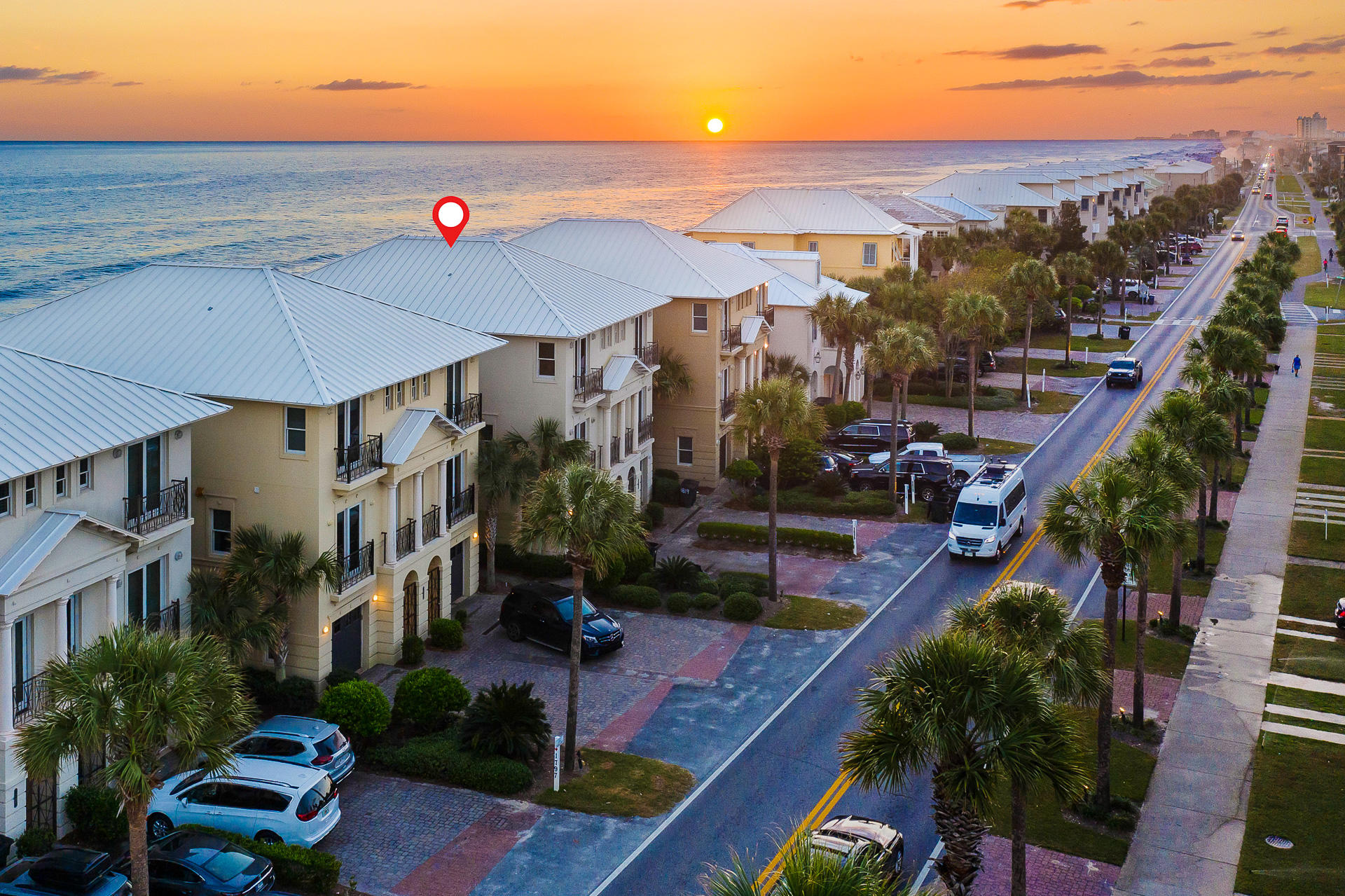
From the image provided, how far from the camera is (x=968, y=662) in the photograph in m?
19.1

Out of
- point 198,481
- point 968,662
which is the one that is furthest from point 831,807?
point 198,481

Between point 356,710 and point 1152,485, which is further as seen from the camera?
point 356,710

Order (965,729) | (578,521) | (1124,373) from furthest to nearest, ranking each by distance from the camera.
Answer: (1124,373) < (578,521) < (965,729)

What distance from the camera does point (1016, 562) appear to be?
4469cm

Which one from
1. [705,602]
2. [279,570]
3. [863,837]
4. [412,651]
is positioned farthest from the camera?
[705,602]

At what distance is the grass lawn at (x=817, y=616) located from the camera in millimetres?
38844

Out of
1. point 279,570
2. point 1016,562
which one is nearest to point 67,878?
point 279,570

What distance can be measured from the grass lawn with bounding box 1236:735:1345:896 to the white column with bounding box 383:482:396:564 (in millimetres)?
22478

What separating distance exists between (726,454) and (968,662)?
38.1 metres

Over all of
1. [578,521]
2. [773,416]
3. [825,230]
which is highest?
[825,230]

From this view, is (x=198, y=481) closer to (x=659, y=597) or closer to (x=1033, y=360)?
(x=659, y=597)

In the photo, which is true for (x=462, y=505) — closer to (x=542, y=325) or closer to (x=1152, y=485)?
(x=542, y=325)

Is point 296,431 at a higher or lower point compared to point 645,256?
lower

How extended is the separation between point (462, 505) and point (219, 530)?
28.5 feet
